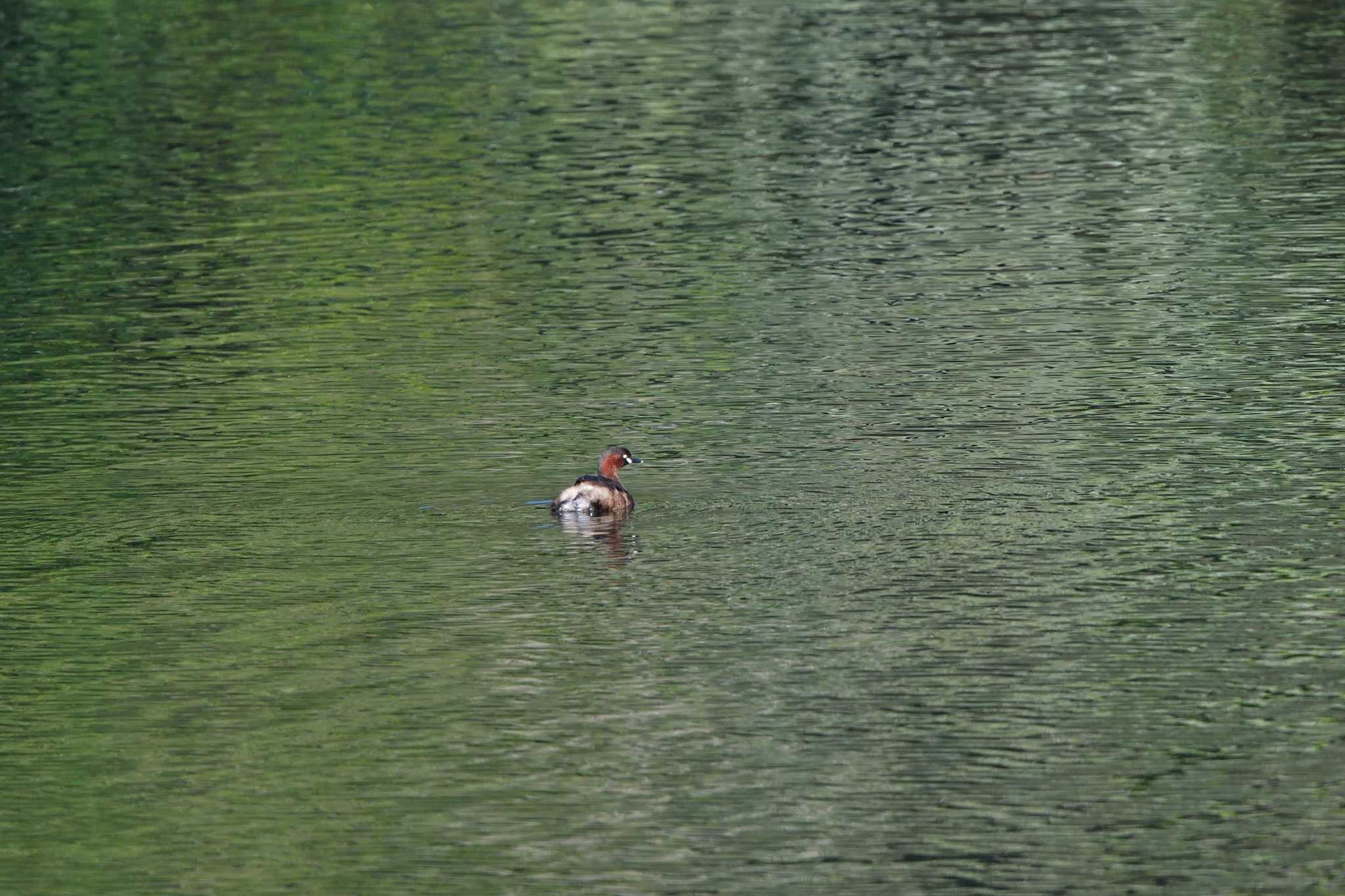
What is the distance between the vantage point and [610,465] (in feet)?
69.0

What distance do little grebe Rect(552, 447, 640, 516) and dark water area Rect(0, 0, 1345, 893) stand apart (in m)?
0.19

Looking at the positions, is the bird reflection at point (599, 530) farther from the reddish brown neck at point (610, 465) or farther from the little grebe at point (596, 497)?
the reddish brown neck at point (610, 465)

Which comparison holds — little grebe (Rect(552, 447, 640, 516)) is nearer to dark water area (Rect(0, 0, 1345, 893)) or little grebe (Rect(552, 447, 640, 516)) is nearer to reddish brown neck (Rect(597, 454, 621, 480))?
reddish brown neck (Rect(597, 454, 621, 480))

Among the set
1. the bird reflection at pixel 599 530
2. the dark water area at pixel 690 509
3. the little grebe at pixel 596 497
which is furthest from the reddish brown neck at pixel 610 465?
the bird reflection at pixel 599 530

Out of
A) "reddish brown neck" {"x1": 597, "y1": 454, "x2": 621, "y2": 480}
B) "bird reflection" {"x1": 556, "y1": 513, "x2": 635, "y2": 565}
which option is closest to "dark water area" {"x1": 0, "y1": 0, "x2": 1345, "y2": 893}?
"bird reflection" {"x1": 556, "y1": 513, "x2": 635, "y2": 565}

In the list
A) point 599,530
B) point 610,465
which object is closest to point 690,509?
point 610,465

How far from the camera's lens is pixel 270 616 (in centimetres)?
1859

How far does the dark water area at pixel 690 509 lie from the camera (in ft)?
48.1

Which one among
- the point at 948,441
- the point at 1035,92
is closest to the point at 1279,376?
the point at 948,441

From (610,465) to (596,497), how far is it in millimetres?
913

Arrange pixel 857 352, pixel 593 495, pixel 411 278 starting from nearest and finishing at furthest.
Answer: pixel 593 495, pixel 857 352, pixel 411 278

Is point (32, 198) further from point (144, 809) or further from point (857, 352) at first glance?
point (144, 809)

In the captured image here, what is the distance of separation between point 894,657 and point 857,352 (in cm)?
985

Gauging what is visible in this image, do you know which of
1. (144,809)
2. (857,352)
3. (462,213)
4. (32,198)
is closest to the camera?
(144,809)
